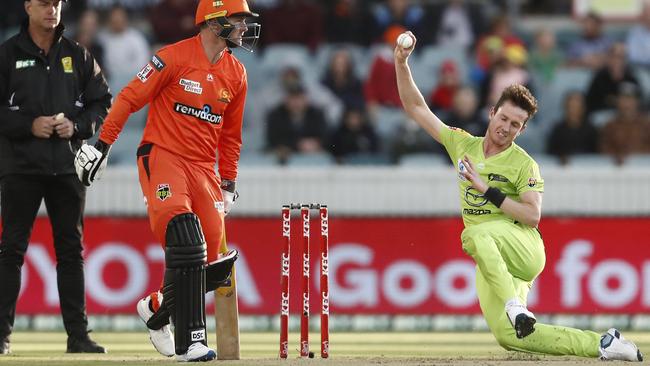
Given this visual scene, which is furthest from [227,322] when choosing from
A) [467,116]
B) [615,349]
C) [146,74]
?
[467,116]

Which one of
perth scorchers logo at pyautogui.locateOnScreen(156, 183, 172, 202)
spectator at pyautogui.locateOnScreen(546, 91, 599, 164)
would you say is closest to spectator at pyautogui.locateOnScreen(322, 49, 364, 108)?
spectator at pyautogui.locateOnScreen(546, 91, 599, 164)

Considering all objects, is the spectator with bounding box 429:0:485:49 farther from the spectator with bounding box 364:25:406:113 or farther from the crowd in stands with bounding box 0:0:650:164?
the spectator with bounding box 364:25:406:113

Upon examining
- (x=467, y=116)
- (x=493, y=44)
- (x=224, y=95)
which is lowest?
(x=224, y=95)

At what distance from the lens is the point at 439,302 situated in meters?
13.9

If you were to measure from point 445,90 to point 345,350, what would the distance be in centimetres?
685

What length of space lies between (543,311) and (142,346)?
436 centimetres

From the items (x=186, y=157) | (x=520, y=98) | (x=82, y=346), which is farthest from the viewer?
(x=82, y=346)

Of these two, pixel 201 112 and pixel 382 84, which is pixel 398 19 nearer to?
pixel 382 84

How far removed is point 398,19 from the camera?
18047 millimetres

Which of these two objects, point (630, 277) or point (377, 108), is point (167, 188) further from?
point (377, 108)

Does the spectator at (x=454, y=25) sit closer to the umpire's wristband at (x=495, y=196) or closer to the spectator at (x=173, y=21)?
the spectator at (x=173, y=21)

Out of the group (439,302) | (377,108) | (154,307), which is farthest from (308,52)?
(154,307)

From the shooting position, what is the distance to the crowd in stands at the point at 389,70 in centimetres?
1619

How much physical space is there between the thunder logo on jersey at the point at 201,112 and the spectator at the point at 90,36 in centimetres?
820
